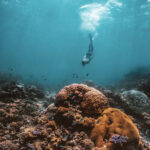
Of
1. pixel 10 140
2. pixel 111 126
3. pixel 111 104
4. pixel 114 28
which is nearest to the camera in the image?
pixel 10 140

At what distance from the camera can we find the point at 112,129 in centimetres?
454

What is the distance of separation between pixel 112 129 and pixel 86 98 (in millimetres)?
1496

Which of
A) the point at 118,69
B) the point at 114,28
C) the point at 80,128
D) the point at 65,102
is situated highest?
the point at 118,69

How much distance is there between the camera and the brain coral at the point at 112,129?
169 inches

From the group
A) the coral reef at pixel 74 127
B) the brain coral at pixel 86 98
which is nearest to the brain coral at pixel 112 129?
the coral reef at pixel 74 127

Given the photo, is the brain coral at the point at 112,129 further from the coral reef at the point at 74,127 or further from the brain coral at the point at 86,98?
the brain coral at the point at 86,98

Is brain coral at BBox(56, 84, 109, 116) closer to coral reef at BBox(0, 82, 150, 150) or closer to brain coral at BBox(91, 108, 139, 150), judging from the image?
coral reef at BBox(0, 82, 150, 150)

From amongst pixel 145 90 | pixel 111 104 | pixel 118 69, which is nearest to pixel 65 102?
pixel 111 104

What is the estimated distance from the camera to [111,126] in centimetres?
461

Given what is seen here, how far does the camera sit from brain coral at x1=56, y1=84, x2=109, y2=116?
522cm

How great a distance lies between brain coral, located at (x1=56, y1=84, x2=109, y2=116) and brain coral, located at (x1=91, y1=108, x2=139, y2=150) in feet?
1.39

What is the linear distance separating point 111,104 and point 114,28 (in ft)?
99.7

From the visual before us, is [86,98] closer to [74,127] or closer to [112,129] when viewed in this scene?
[74,127]

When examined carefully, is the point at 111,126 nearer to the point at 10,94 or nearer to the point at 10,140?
the point at 10,140
